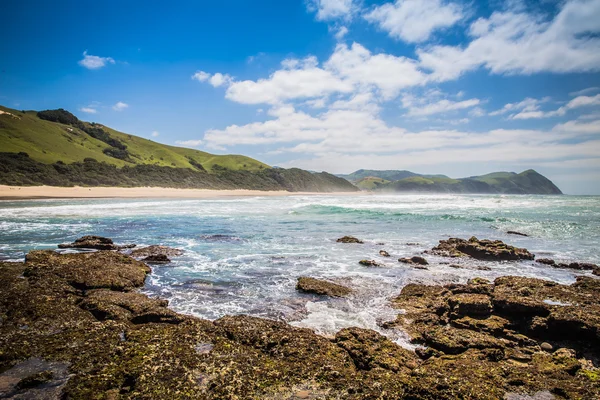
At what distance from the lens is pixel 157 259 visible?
539 inches

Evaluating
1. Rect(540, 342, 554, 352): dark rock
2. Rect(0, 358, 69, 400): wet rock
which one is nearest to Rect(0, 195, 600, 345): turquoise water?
Rect(540, 342, 554, 352): dark rock

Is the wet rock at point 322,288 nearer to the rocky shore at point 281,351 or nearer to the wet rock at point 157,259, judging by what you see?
the rocky shore at point 281,351

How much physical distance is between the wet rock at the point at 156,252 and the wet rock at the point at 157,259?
0.40 m

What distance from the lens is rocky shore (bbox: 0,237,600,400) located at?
454 cm

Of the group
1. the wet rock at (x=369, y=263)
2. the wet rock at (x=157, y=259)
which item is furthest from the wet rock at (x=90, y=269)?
the wet rock at (x=369, y=263)

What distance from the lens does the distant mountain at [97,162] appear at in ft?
203

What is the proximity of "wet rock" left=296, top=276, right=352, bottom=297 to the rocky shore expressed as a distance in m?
1.86

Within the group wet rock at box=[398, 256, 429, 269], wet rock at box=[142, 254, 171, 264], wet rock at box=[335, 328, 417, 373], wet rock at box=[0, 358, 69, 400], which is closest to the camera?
wet rock at box=[0, 358, 69, 400]

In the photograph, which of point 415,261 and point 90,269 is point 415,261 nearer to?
point 415,261

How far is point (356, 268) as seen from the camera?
13.6 m

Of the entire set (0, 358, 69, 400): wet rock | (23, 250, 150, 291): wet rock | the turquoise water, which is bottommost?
the turquoise water

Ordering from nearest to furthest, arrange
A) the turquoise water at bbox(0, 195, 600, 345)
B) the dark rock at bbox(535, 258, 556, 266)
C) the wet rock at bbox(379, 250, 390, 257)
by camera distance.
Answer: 1. the turquoise water at bbox(0, 195, 600, 345)
2. the dark rock at bbox(535, 258, 556, 266)
3. the wet rock at bbox(379, 250, 390, 257)

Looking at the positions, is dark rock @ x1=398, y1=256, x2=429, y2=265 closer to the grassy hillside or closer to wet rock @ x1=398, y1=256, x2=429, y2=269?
wet rock @ x1=398, y1=256, x2=429, y2=269

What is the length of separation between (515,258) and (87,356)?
1893 cm
